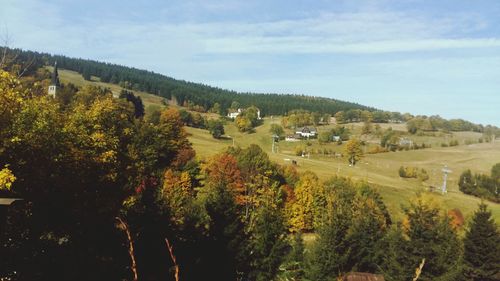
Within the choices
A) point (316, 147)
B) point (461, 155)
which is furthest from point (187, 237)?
point (461, 155)

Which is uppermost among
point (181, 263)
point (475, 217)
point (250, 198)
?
point (475, 217)

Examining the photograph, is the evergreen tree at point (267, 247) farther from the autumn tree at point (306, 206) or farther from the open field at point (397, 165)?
the open field at point (397, 165)

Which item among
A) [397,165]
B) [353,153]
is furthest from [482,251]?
[397,165]

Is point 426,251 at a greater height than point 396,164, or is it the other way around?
point 426,251

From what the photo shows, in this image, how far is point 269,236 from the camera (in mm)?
33531

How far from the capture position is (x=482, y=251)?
39.9m

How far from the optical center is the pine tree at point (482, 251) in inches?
1553

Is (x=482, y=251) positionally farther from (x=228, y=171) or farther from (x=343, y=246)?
(x=228, y=171)

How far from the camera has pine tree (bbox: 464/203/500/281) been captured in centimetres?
3944

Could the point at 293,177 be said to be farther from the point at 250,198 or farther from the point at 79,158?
the point at 79,158

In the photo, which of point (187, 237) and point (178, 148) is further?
point (178, 148)

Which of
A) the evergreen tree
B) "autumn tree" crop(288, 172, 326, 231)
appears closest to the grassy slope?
"autumn tree" crop(288, 172, 326, 231)

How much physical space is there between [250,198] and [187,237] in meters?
52.8

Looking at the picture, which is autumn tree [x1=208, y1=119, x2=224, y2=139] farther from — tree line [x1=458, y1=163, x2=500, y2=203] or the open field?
tree line [x1=458, y1=163, x2=500, y2=203]
